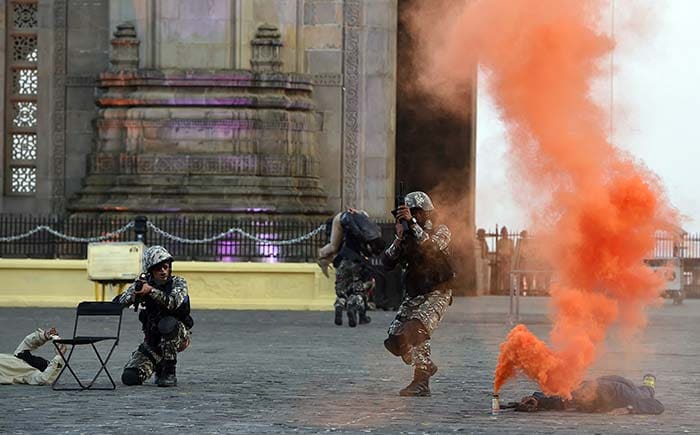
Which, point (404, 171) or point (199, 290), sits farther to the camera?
point (404, 171)

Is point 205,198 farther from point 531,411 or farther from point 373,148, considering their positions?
point 531,411

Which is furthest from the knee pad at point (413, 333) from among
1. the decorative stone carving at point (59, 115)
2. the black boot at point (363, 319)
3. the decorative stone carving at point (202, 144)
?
the decorative stone carving at point (59, 115)

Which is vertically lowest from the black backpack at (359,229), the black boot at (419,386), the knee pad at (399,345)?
the black boot at (419,386)

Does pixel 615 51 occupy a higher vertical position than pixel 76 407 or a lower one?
higher

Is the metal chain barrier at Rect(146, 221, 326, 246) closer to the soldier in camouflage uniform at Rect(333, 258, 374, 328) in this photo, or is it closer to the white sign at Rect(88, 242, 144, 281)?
the white sign at Rect(88, 242, 144, 281)

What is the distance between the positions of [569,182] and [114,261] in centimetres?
1396

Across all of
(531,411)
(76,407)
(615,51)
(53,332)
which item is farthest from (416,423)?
(615,51)

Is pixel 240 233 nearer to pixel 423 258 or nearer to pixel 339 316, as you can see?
pixel 339 316

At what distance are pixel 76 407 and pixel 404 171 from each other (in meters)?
23.4

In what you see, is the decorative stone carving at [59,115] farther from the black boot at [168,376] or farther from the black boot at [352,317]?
the black boot at [168,376]

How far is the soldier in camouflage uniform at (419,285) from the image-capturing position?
17.3m

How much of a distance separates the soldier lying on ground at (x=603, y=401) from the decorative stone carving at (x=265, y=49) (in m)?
20.0

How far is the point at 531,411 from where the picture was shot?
15758 millimetres

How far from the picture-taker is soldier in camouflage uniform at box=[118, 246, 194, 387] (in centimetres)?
1789
